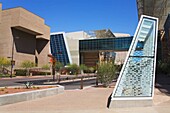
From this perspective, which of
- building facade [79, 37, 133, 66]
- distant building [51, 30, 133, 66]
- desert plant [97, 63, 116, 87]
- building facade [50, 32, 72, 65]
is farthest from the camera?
building facade [50, 32, 72, 65]

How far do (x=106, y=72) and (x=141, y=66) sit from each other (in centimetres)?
967

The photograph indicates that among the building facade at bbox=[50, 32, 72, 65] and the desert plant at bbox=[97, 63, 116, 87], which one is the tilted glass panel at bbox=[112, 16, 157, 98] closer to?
the desert plant at bbox=[97, 63, 116, 87]

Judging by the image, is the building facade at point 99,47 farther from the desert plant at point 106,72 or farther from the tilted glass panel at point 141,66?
the tilted glass panel at point 141,66

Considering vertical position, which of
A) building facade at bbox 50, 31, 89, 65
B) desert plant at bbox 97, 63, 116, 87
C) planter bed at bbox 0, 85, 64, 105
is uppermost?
building facade at bbox 50, 31, 89, 65

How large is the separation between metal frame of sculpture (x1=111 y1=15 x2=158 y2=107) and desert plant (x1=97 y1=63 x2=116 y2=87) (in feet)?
30.9

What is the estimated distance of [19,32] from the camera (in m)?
55.4

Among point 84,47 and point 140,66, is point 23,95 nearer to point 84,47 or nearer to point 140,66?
point 140,66

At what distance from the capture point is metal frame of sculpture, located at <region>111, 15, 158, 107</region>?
31.1 feet

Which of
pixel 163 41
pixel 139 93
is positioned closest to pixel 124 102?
pixel 139 93

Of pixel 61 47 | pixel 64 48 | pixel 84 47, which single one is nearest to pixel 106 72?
pixel 64 48

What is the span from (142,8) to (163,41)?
1584cm

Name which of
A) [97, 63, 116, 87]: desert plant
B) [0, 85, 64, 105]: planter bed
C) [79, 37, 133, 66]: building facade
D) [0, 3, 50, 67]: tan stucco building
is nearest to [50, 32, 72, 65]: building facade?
[79, 37, 133, 66]: building facade

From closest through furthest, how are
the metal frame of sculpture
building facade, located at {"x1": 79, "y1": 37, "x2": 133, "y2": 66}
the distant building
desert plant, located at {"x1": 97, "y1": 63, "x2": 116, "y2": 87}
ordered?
the metal frame of sculpture, desert plant, located at {"x1": 97, "y1": 63, "x2": 116, "y2": 87}, building facade, located at {"x1": 79, "y1": 37, "x2": 133, "y2": 66}, the distant building

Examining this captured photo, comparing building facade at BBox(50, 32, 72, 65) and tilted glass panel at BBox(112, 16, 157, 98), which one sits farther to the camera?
building facade at BBox(50, 32, 72, 65)
